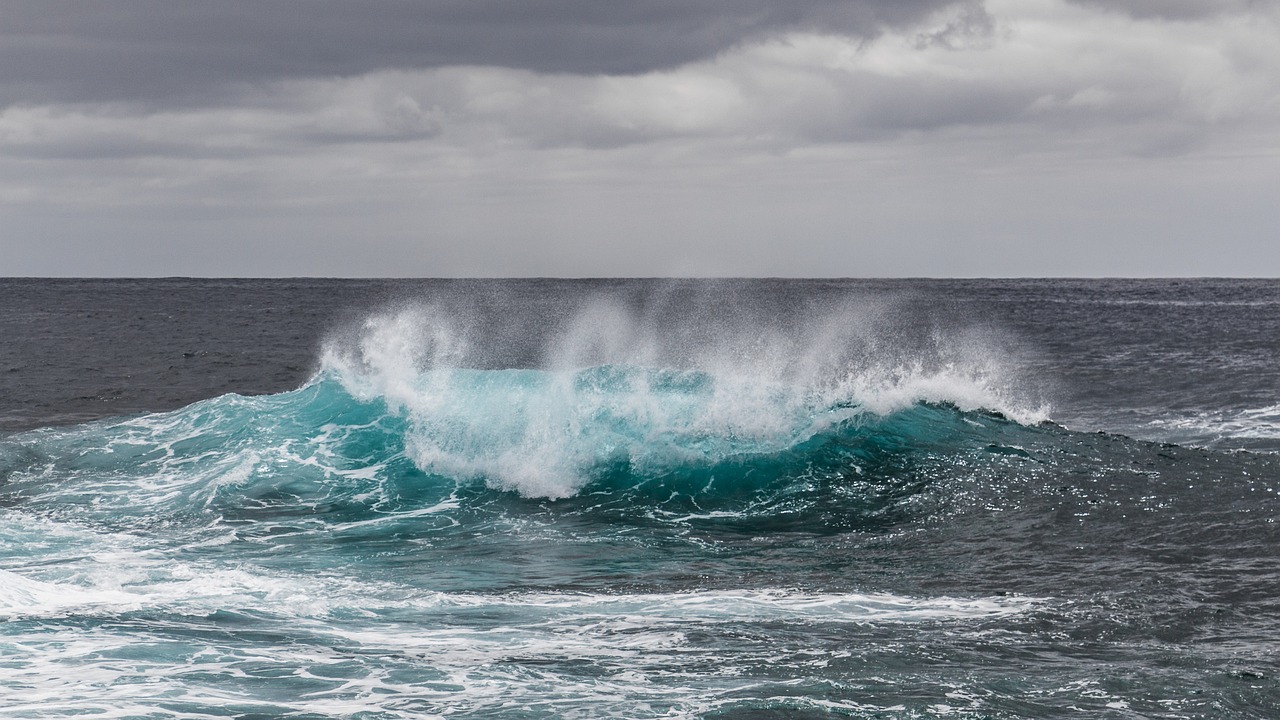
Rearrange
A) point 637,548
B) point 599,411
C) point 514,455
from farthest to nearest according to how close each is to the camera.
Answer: point 599,411
point 514,455
point 637,548

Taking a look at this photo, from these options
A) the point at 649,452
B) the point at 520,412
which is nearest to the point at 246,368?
the point at 520,412

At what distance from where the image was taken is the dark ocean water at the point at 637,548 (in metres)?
9.18

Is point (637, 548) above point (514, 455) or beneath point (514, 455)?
beneath

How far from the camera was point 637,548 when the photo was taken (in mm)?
14602

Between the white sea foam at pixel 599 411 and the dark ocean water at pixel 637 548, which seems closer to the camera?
the dark ocean water at pixel 637 548

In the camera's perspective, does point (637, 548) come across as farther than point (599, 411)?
No

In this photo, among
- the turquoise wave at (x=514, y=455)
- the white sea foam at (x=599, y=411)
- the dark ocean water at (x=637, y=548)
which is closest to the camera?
the dark ocean water at (x=637, y=548)

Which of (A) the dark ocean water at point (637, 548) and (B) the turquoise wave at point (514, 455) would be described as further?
(B) the turquoise wave at point (514, 455)

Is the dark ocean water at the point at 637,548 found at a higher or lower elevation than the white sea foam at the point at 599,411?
lower

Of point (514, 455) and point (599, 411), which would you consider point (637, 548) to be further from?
point (599, 411)

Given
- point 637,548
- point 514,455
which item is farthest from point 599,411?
point 637,548

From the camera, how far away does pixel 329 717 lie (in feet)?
28.0

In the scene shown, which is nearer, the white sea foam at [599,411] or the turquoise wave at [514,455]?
the turquoise wave at [514,455]

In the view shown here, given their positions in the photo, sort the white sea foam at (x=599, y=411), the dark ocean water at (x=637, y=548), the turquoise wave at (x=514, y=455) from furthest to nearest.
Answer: the white sea foam at (x=599, y=411), the turquoise wave at (x=514, y=455), the dark ocean water at (x=637, y=548)
